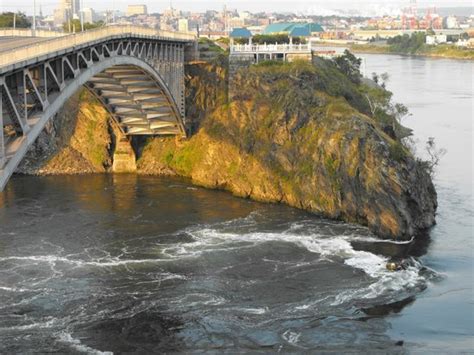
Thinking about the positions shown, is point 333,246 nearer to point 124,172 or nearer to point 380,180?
point 380,180

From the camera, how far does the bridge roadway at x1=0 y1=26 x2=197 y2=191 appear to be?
123 ft

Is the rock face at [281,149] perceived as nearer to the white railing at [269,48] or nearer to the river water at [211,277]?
the river water at [211,277]

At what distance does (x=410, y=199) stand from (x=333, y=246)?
8.16 m

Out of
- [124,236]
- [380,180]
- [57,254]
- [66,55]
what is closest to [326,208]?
[380,180]

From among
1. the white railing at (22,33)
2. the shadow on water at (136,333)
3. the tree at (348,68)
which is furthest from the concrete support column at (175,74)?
the shadow on water at (136,333)

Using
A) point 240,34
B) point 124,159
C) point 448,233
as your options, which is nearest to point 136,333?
point 448,233

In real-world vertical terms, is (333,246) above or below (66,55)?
below

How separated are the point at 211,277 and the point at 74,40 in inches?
671

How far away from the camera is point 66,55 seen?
4684 cm

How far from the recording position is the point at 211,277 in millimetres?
50094

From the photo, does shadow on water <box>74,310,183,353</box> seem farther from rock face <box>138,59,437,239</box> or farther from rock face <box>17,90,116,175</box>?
rock face <box>17,90,116,175</box>

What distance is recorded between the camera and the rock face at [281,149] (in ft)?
199

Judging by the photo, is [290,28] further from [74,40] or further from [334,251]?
[74,40]

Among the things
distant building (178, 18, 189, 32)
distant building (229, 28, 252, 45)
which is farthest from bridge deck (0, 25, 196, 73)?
distant building (178, 18, 189, 32)
